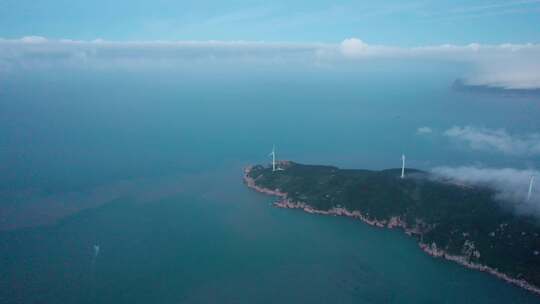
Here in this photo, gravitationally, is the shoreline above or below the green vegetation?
below

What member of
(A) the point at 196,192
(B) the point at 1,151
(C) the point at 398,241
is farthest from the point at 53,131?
(C) the point at 398,241

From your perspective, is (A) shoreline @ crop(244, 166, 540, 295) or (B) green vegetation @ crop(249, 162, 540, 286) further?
(B) green vegetation @ crop(249, 162, 540, 286)

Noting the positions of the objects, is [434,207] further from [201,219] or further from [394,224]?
[201,219]

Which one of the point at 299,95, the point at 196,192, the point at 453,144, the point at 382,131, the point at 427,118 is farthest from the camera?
the point at 299,95

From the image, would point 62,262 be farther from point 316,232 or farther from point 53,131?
point 53,131

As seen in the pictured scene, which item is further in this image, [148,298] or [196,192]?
[196,192]

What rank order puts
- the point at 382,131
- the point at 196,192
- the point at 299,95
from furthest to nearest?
the point at 299,95
the point at 382,131
the point at 196,192
